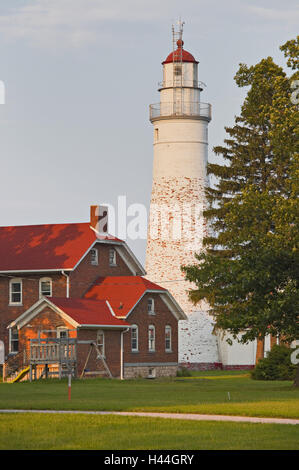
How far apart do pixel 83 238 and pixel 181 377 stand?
35.6ft

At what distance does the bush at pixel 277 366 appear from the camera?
171ft

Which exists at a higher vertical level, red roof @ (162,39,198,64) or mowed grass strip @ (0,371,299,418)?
red roof @ (162,39,198,64)

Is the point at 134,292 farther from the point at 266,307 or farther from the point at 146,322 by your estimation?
the point at 266,307

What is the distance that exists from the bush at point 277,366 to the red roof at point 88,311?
8.75 meters

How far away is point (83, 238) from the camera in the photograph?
205ft

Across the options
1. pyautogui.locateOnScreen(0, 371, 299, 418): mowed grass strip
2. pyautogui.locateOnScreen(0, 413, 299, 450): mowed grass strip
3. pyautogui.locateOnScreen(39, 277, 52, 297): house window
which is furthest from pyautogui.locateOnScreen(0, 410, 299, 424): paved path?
pyautogui.locateOnScreen(39, 277, 52, 297): house window

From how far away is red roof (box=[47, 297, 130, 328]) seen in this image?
2148 inches

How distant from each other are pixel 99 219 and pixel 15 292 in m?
7.35

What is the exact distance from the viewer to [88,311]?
184 ft

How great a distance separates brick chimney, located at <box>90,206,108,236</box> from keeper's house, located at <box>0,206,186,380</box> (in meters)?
0.07

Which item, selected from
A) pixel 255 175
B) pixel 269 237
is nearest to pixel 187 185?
pixel 255 175

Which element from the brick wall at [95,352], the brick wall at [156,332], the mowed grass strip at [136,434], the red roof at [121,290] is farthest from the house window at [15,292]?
the mowed grass strip at [136,434]

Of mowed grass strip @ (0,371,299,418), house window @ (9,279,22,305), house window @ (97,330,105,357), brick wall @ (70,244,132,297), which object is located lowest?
mowed grass strip @ (0,371,299,418)

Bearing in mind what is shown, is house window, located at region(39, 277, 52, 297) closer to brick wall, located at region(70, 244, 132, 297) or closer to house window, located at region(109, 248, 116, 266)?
brick wall, located at region(70, 244, 132, 297)
